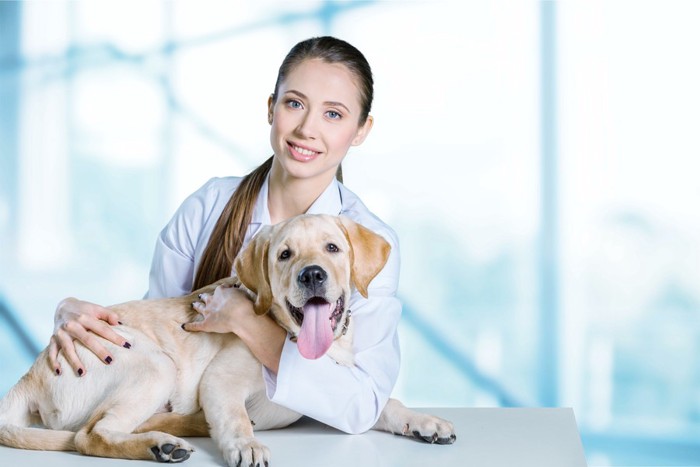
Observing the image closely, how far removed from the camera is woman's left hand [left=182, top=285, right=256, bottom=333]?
228 centimetres

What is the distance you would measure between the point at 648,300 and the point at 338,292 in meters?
Answer: 4.16

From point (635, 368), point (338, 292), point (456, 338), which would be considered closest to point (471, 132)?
point (456, 338)

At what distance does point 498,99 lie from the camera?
596cm

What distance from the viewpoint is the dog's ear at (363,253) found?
7.48ft

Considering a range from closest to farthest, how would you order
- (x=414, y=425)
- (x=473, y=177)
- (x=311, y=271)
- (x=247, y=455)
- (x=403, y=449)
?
(x=247, y=455) → (x=311, y=271) → (x=403, y=449) → (x=414, y=425) → (x=473, y=177)

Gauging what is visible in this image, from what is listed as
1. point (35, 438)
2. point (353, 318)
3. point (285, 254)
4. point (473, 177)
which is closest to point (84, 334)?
point (35, 438)

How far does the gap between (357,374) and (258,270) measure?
15.3 inches

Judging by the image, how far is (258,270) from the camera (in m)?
2.26

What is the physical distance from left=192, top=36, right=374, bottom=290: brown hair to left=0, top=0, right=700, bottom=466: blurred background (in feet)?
11.0

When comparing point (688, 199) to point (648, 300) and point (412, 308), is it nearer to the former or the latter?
point (648, 300)

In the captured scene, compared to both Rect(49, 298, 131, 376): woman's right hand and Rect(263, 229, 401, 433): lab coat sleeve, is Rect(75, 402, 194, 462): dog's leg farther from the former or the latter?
Rect(263, 229, 401, 433): lab coat sleeve

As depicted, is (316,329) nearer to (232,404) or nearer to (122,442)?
(232,404)

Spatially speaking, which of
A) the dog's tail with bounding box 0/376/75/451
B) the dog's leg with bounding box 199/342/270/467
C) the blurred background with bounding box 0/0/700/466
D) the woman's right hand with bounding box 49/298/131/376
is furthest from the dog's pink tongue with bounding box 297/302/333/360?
the blurred background with bounding box 0/0/700/466

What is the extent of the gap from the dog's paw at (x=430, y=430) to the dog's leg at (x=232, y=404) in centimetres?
42
